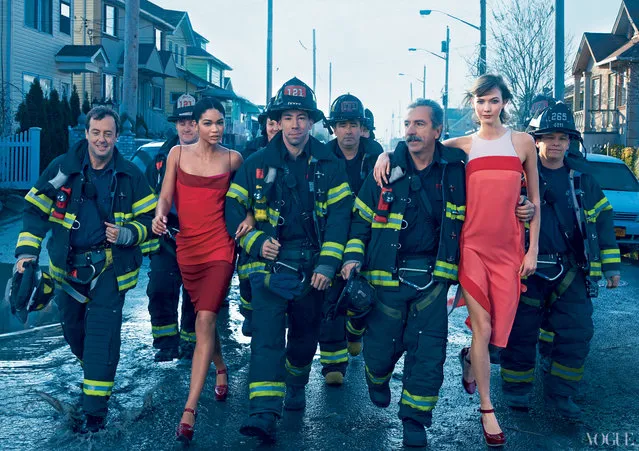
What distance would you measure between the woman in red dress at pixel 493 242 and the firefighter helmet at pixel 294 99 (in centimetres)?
112

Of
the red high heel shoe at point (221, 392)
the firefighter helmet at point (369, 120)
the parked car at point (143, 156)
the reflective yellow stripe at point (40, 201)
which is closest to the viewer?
the reflective yellow stripe at point (40, 201)

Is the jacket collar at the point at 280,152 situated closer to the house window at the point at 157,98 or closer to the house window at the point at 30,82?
the house window at the point at 30,82

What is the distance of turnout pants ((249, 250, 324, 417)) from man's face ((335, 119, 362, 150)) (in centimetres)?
205

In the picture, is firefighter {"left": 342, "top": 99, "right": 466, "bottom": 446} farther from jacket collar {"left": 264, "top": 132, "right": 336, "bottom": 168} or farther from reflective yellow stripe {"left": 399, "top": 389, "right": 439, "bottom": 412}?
jacket collar {"left": 264, "top": 132, "right": 336, "bottom": 168}

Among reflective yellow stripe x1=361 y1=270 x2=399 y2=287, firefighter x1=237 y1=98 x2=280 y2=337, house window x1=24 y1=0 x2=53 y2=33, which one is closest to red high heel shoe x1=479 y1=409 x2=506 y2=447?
reflective yellow stripe x1=361 y1=270 x2=399 y2=287

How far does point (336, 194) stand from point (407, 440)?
1.63 metres

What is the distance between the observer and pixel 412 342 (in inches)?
217

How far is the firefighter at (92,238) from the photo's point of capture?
18.5 ft

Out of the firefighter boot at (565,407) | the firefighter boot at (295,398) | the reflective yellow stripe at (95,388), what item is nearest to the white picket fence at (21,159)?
the firefighter boot at (295,398)

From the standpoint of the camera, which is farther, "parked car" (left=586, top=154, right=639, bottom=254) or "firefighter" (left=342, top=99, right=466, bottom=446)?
"parked car" (left=586, top=154, right=639, bottom=254)

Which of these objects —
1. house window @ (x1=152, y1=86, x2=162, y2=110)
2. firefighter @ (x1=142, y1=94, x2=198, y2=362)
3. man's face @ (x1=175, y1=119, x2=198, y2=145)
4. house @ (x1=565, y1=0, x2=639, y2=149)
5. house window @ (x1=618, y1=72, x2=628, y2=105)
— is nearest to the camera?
firefighter @ (x1=142, y1=94, x2=198, y2=362)

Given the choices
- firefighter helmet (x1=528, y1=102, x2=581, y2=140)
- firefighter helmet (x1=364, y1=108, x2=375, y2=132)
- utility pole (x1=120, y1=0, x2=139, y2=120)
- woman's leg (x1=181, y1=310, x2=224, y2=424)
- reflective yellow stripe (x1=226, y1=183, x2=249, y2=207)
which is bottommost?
woman's leg (x1=181, y1=310, x2=224, y2=424)

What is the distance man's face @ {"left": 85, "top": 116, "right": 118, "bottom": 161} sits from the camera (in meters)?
5.78

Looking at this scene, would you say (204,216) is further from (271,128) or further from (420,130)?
(271,128)
